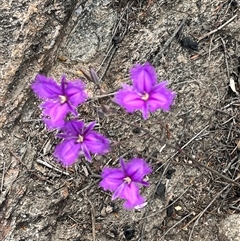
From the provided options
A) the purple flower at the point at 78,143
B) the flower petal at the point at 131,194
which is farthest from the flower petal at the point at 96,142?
the flower petal at the point at 131,194

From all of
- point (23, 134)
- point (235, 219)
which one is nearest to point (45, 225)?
point (23, 134)

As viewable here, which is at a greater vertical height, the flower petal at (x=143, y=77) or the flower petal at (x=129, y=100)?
the flower petal at (x=143, y=77)

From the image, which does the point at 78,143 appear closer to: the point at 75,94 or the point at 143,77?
the point at 75,94

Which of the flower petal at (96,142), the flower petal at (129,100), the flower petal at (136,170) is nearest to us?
the flower petal at (129,100)

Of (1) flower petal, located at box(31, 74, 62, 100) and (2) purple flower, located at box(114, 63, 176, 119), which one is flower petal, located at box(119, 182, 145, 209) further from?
(1) flower petal, located at box(31, 74, 62, 100)

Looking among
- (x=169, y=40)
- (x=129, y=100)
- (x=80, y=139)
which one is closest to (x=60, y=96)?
(x=80, y=139)

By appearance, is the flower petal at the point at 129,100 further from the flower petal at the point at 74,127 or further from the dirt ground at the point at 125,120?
the dirt ground at the point at 125,120

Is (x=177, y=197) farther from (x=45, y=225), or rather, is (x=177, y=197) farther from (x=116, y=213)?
(x=45, y=225)
